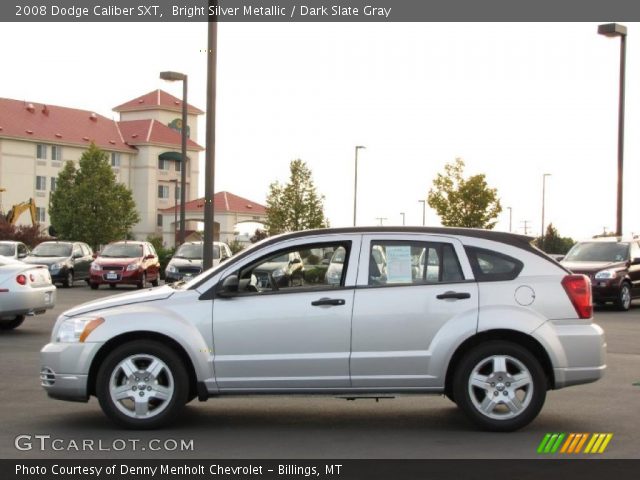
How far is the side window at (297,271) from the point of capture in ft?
27.7

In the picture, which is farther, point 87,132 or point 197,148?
point 197,148

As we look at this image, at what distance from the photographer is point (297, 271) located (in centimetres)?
852

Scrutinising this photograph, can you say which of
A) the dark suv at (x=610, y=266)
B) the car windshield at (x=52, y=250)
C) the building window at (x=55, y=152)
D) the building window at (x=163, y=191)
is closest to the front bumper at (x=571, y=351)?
the dark suv at (x=610, y=266)

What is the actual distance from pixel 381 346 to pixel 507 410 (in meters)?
1.22

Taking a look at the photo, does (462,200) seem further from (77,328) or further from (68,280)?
(77,328)

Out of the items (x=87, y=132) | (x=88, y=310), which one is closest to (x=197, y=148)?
(x=87, y=132)

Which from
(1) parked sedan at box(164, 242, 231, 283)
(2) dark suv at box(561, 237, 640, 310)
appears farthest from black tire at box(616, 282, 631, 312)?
(1) parked sedan at box(164, 242, 231, 283)

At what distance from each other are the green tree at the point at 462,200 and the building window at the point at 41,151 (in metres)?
61.1

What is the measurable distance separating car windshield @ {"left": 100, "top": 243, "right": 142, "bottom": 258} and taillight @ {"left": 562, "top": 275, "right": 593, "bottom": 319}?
87.0ft

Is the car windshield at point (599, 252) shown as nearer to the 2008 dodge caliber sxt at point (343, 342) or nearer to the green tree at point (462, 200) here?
the 2008 dodge caliber sxt at point (343, 342)

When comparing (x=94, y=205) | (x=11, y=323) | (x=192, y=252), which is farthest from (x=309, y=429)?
(x=94, y=205)

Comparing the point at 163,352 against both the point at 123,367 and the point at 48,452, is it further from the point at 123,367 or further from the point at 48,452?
the point at 48,452

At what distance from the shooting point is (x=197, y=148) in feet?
422
